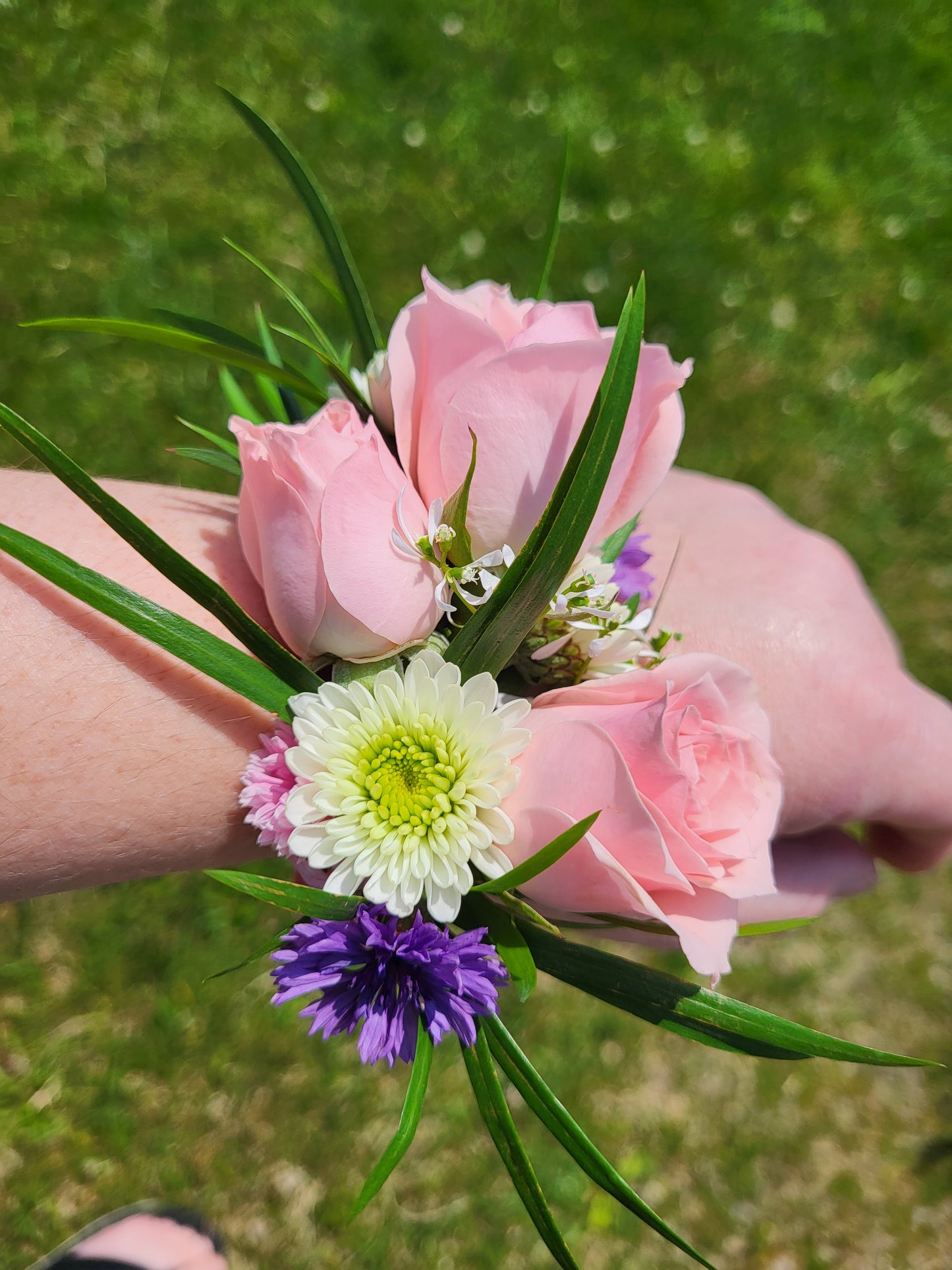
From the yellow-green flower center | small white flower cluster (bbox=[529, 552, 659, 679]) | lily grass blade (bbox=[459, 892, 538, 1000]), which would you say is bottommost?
lily grass blade (bbox=[459, 892, 538, 1000])

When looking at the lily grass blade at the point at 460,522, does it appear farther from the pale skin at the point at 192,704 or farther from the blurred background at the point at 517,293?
the blurred background at the point at 517,293

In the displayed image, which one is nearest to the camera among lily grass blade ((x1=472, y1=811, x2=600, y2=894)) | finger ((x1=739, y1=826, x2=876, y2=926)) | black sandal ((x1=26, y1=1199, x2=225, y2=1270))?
lily grass blade ((x1=472, y1=811, x2=600, y2=894))

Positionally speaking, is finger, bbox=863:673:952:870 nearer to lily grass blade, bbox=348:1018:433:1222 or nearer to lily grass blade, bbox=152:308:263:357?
lily grass blade, bbox=348:1018:433:1222

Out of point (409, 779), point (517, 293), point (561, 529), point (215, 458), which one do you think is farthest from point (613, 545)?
point (517, 293)

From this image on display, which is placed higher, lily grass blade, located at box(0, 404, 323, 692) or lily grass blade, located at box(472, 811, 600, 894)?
lily grass blade, located at box(0, 404, 323, 692)

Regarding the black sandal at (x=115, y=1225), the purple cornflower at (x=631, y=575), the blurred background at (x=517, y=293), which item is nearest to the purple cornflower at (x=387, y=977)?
the purple cornflower at (x=631, y=575)

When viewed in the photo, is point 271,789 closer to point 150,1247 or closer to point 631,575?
point 631,575

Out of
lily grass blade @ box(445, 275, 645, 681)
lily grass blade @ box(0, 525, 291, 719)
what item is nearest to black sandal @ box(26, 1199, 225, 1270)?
lily grass blade @ box(0, 525, 291, 719)
